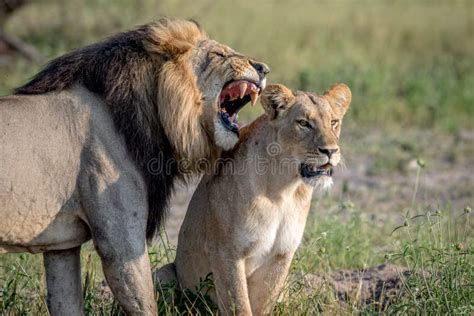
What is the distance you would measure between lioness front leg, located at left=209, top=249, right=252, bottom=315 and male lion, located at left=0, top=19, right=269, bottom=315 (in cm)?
34

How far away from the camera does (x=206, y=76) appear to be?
14.9 ft

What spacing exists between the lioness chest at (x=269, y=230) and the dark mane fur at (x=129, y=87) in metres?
0.41

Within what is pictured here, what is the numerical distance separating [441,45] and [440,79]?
2.12 meters

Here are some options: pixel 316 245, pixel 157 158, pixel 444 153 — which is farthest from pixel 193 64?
pixel 444 153

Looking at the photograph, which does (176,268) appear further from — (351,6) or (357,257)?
(351,6)

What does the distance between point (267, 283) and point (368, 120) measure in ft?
19.6

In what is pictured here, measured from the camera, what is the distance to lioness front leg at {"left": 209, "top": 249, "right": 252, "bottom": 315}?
14.3ft

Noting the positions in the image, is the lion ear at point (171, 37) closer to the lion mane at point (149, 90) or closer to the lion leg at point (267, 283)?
the lion mane at point (149, 90)

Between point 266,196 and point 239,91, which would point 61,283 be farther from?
point 239,91

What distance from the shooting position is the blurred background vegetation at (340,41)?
10.6 metres

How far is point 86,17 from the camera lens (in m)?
11.9

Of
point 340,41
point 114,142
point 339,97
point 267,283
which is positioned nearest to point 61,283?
point 114,142

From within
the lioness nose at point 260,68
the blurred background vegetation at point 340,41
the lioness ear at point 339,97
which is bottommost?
the blurred background vegetation at point 340,41

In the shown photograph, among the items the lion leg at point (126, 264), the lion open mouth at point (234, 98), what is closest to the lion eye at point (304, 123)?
the lion open mouth at point (234, 98)
